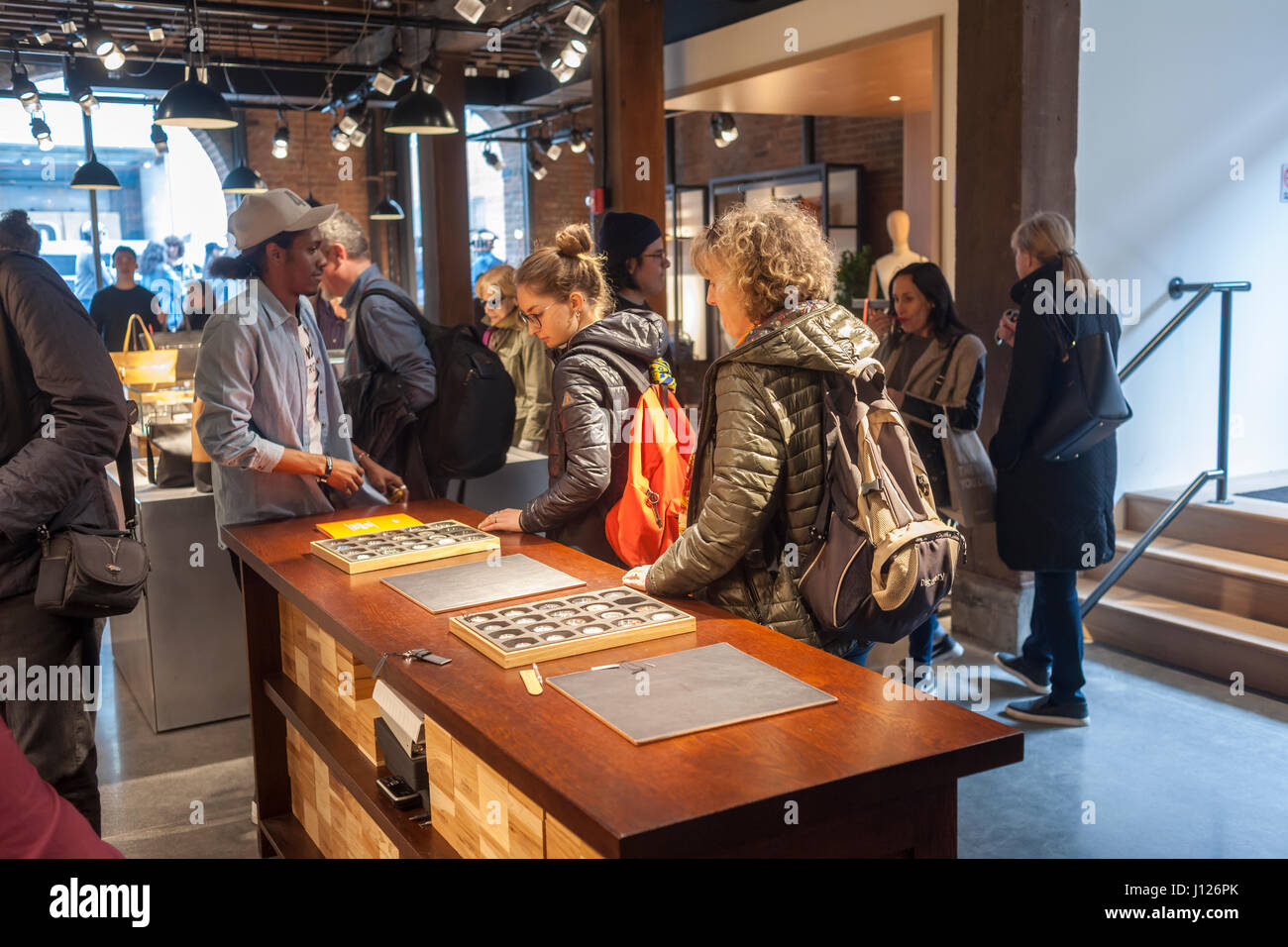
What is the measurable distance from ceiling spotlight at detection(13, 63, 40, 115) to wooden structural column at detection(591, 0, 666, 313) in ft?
17.1

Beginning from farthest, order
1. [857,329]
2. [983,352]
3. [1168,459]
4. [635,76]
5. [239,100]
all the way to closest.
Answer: [239,100], [635,76], [1168,459], [983,352], [857,329]

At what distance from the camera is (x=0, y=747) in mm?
994

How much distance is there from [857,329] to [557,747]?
3.16ft

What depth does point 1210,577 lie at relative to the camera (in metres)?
4.47

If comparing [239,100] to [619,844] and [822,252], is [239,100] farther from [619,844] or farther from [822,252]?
[619,844]

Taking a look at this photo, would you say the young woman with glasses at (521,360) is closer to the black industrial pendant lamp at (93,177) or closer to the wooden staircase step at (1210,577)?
the wooden staircase step at (1210,577)

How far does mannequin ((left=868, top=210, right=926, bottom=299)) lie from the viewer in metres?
6.30

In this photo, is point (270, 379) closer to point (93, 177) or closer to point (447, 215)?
point (447, 215)

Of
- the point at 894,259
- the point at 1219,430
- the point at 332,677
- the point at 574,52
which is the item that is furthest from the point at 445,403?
the point at 894,259

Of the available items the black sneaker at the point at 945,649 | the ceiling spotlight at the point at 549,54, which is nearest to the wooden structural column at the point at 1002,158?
the black sneaker at the point at 945,649

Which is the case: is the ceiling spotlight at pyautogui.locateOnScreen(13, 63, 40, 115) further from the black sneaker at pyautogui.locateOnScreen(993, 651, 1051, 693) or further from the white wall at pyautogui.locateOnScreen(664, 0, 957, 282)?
the black sneaker at pyautogui.locateOnScreen(993, 651, 1051, 693)

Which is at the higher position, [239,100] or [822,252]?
[239,100]

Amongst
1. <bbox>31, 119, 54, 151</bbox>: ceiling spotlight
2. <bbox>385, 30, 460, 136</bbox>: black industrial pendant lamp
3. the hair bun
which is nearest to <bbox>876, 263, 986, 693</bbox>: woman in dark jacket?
the hair bun
